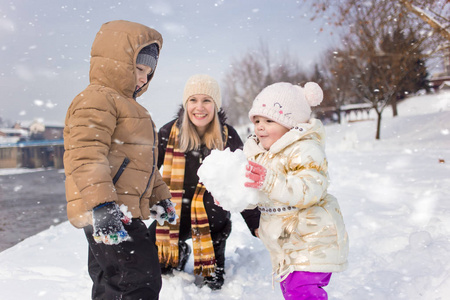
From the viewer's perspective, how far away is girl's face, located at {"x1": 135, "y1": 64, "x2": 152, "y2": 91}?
2529 mm

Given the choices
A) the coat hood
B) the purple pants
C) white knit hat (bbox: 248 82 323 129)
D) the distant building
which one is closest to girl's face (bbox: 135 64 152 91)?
the coat hood

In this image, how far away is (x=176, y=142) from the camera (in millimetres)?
3643

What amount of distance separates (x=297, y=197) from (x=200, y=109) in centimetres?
190

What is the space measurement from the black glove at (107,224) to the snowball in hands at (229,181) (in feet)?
1.84

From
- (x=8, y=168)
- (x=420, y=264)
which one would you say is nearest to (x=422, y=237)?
(x=420, y=264)

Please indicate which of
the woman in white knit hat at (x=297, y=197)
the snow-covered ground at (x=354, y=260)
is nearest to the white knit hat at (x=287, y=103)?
the woman in white knit hat at (x=297, y=197)

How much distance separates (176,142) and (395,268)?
2.47 m

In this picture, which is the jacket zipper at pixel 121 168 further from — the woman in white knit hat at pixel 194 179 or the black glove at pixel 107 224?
the woman in white knit hat at pixel 194 179

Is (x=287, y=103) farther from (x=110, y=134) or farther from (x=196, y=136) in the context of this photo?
(x=196, y=136)

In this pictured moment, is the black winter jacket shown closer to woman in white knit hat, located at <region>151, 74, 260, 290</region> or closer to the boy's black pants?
woman in white knit hat, located at <region>151, 74, 260, 290</region>

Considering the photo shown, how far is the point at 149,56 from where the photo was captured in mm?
2551

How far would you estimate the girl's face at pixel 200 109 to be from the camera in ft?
11.8

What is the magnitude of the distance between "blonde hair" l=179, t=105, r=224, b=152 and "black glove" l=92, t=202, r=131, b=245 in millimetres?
1690

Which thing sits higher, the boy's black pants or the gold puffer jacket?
the gold puffer jacket
